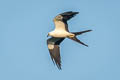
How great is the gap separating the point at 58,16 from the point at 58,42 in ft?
8.08

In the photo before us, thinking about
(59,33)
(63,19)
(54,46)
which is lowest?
(54,46)

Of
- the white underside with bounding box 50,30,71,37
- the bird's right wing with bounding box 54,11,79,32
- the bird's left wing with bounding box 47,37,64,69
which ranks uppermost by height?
the bird's right wing with bounding box 54,11,79,32

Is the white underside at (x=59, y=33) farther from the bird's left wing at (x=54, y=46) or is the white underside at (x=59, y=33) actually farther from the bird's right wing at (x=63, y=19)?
the bird's left wing at (x=54, y=46)

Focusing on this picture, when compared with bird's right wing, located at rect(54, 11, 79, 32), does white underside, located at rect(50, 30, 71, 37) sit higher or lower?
lower

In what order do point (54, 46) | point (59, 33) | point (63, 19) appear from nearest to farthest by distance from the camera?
point (63, 19), point (59, 33), point (54, 46)

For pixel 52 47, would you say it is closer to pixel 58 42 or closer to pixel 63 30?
pixel 58 42

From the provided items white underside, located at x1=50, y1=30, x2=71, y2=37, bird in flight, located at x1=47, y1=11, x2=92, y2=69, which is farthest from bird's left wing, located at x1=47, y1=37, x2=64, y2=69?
white underside, located at x1=50, y1=30, x2=71, y2=37

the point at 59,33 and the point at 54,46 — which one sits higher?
the point at 59,33

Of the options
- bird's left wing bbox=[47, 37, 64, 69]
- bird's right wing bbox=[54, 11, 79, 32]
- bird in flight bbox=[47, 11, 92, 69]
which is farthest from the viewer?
bird's left wing bbox=[47, 37, 64, 69]

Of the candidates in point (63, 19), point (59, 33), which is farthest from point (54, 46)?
point (63, 19)

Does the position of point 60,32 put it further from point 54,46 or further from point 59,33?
point 54,46

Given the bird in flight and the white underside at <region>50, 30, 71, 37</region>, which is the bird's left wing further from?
the white underside at <region>50, 30, 71, 37</region>

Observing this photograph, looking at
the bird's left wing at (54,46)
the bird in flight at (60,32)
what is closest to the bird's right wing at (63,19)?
the bird in flight at (60,32)

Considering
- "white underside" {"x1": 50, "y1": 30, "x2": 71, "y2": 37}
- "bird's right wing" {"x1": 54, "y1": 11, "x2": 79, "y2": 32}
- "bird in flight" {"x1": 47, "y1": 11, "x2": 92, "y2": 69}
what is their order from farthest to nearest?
"white underside" {"x1": 50, "y1": 30, "x2": 71, "y2": 37} → "bird in flight" {"x1": 47, "y1": 11, "x2": 92, "y2": 69} → "bird's right wing" {"x1": 54, "y1": 11, "x2": 79, "y2": 32}
